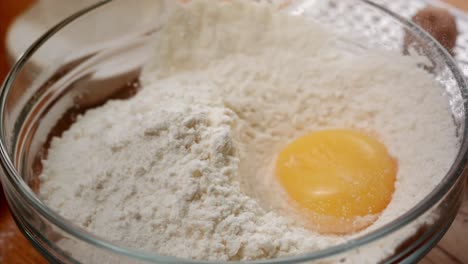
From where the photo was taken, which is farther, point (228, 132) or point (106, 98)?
point (106, 98)

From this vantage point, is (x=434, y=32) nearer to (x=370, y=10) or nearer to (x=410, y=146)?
(x=370, y=10)

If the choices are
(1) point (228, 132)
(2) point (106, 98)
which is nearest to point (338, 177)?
(1) point (228, 132)

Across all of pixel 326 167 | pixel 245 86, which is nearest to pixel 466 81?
pixel 326 167

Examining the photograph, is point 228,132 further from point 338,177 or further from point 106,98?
point 106,98

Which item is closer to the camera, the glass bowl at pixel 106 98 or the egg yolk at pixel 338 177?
the glass bowl at pixel 106 98
